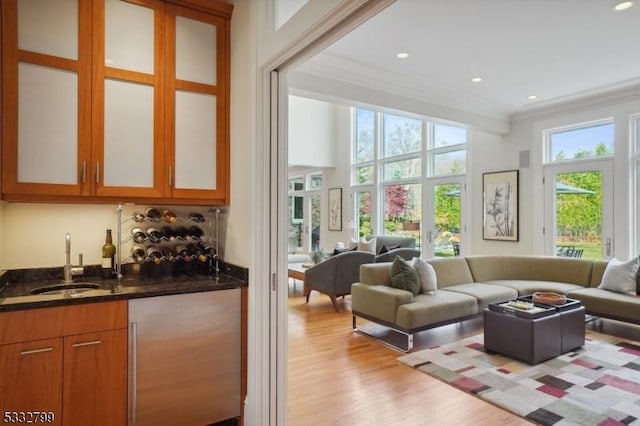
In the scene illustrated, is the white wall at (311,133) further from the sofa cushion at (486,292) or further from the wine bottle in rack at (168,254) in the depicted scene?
the wine bottle in rack at (168,254)

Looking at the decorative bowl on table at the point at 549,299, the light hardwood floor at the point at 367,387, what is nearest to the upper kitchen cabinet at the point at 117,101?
the light hardwood floor at the point at 367,387

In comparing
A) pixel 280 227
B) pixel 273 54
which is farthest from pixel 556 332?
pixel 273 54

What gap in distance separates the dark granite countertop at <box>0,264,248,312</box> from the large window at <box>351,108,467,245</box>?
18.8 ft

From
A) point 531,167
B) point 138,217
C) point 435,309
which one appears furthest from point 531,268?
point 138,217

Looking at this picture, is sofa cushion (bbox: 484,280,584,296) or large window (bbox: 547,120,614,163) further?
large window (bbox: 547,120,614,163)

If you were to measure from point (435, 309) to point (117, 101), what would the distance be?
3357 millimetres

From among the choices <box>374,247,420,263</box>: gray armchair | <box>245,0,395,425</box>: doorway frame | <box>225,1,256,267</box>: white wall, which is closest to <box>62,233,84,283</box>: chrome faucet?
<box>225,1,256,267</box>: white wall

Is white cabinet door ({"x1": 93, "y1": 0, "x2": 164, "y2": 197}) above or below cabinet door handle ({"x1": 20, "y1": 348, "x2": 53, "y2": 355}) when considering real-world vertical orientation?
above

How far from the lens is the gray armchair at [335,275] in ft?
17.9

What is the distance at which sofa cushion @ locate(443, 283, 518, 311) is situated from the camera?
4.49m

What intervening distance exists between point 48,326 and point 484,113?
617 centimetres

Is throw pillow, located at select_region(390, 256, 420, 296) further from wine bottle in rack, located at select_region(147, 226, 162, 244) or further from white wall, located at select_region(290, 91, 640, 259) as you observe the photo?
white wall, located at select_region(290, 91, 640, 259)

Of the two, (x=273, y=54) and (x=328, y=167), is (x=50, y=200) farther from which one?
(x=328, y=167)

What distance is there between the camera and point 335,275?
17.9 ft
